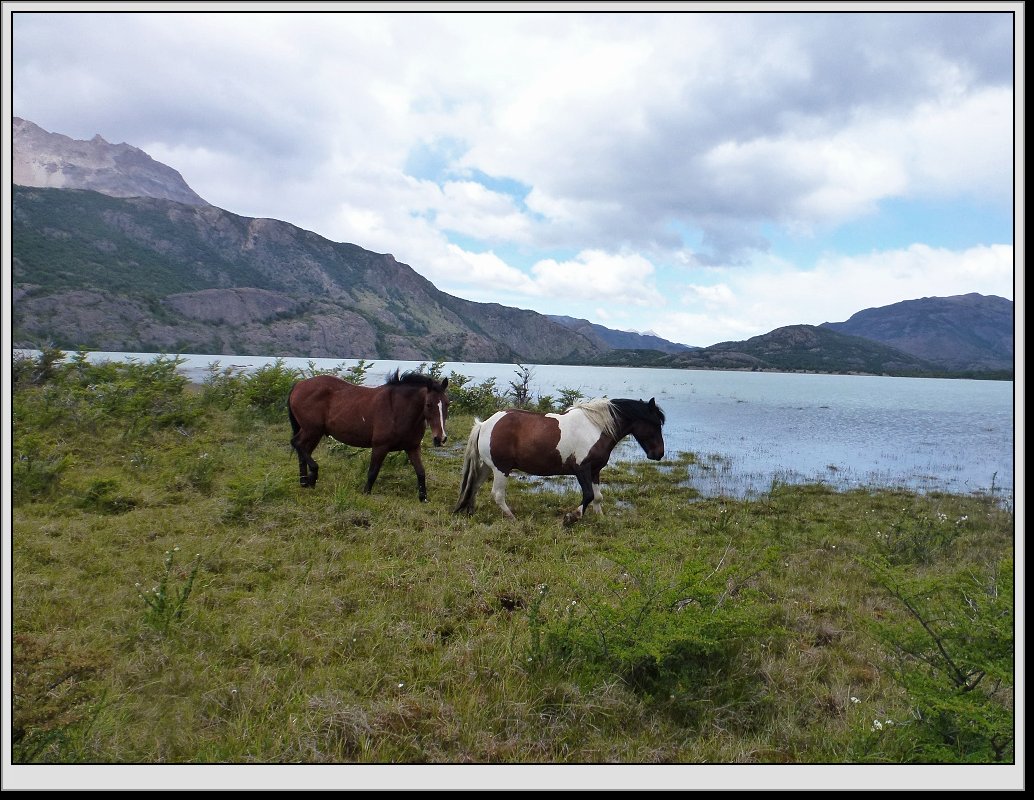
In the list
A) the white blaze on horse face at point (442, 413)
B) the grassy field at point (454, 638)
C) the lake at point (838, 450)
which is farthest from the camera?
the lake at point (838, 450)

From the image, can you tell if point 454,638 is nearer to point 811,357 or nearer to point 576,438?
point 576,438

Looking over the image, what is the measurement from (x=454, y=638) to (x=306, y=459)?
5218mm

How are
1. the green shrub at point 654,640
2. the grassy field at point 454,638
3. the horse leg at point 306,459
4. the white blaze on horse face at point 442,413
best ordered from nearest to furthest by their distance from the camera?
the grassy field at point 454,638 < the green shrub at point 654,640 < the white blaze on horse face at point 442,413 < the horse leg at point 306,459

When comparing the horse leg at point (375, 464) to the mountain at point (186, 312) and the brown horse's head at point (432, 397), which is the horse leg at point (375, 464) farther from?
the mountain at point (186, 312)

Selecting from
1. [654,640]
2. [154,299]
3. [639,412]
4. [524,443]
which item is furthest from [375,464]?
[154,299]

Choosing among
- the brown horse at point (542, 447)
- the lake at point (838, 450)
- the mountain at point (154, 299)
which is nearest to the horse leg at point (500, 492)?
the brown horse at point (542, 447)

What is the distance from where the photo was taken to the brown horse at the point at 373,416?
7395mm

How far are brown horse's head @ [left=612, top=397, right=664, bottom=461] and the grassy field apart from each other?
132 cm

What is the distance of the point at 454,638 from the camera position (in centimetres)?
351

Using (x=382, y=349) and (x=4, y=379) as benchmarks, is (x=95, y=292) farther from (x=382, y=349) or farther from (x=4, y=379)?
(x=4, y=379)

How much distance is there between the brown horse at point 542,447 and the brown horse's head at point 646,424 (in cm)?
2

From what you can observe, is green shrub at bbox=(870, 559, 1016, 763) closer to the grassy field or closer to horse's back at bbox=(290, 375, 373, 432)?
the grassy field

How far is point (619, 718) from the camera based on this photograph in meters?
2.69

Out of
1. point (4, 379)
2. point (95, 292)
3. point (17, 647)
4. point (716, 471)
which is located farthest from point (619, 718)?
point (95, 292)
